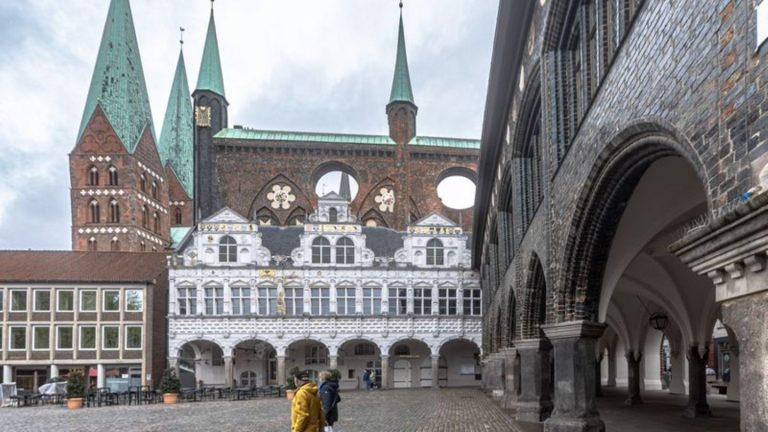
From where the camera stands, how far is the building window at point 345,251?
3603 centimetres

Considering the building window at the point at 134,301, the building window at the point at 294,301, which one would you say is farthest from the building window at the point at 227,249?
the building window at the point at 134,301

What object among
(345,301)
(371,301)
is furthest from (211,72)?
(371,301)

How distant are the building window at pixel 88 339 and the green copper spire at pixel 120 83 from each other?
22247 millimetres

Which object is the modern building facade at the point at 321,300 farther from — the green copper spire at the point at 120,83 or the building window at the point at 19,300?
the green copper spire at the point at 120,83

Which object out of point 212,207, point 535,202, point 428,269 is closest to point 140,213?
point 212,207

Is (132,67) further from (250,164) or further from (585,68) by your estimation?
(585,68)

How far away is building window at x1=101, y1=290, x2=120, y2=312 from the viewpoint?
3609 cm

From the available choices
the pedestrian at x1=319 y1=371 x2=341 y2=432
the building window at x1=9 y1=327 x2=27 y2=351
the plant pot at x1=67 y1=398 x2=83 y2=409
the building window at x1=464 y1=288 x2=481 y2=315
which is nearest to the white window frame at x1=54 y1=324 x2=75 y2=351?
the building window at x1=9 y1=327 x2=27 y2=351

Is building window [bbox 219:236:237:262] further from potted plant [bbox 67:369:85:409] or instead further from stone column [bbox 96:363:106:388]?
potted plant [bbox 67:369:85:409]

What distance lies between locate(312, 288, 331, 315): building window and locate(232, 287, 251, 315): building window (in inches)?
140

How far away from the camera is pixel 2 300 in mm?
35688

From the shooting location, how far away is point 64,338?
35.8 metres

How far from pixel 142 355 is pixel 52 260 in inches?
333

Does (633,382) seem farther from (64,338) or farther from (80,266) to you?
(80,266)
